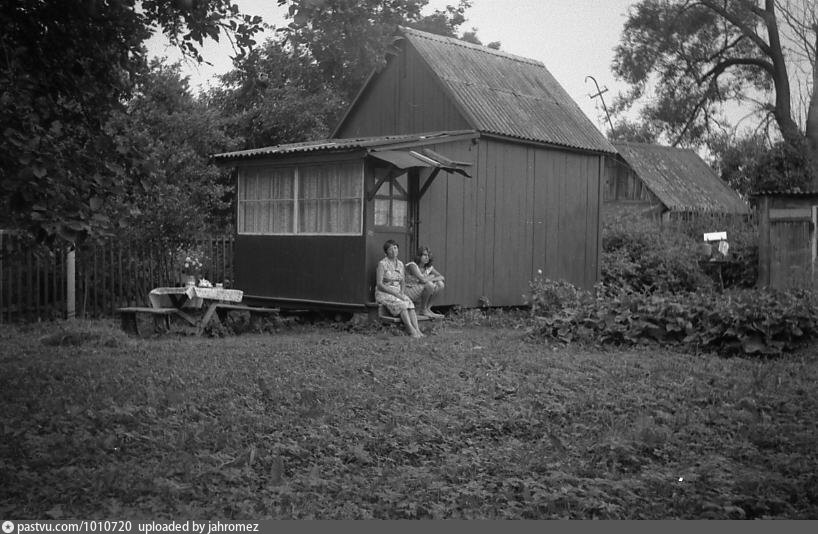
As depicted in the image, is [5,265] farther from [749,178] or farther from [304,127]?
[749,178]

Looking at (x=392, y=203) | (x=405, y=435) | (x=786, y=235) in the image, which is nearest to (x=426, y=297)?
(x=392, y=203)

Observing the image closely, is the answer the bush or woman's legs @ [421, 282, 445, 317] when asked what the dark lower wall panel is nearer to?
woman's legs @ [421, 282, 445, 317]

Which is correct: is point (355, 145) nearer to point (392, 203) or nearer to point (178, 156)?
point (392, 203)

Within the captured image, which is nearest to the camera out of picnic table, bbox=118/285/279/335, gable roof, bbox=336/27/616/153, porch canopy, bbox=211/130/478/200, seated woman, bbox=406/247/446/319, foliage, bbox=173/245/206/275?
picnic table, bbox=118/285/279/335

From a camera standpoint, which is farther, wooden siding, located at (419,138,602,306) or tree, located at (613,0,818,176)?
tree, located at (613,0,818,176)

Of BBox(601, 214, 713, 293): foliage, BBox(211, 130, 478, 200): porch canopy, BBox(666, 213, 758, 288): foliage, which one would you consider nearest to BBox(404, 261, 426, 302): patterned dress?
BBox(211, 130, 478, 200): porch canopy

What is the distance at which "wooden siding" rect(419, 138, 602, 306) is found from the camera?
674 inches

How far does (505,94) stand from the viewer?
770 inches

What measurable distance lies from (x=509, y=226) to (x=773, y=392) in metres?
9.79

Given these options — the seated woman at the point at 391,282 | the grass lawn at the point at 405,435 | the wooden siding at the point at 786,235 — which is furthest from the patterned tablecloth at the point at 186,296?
the wooden siding at the point at 786,235

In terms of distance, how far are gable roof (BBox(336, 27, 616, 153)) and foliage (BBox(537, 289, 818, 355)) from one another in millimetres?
5549

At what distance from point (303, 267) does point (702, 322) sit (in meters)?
7.32

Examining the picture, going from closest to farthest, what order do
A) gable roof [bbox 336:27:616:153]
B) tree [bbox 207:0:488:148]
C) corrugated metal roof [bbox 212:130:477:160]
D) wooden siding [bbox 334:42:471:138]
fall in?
corrugated metal roof [bbox 212:130:477:160], gable roof [bbox 336:27:616:153], wooden siding [bbox 334:42:471:138], tree [bbox 207:0:488:148]

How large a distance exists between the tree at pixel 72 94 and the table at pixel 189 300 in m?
4.90
